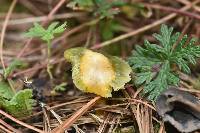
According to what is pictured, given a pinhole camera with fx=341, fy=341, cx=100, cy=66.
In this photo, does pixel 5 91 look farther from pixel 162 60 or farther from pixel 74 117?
pixel 162 60

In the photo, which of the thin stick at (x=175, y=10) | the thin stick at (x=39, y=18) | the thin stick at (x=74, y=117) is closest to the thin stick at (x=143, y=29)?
the thin stick at (x=175, y=10)

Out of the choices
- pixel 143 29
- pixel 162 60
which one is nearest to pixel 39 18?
pixel 143 29

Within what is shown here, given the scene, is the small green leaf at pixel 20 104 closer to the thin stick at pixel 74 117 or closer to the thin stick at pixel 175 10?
the thin stick at pixel 74 117

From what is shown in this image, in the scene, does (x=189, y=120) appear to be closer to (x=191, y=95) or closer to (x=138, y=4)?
(x=191, y=95)

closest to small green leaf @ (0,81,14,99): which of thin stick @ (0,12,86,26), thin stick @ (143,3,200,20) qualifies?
thin stick @ (0,12,86,26)

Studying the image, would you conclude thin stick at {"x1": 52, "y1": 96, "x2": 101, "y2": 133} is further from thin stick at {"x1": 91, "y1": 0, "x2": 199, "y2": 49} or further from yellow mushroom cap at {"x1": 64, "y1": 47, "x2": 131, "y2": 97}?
thin stick at {"x1": 91, "y1": 0, "x2": 199, "y2": 49}

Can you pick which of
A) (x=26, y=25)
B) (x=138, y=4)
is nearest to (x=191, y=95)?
(x=138, y=4)
